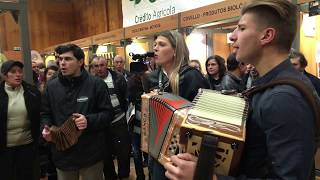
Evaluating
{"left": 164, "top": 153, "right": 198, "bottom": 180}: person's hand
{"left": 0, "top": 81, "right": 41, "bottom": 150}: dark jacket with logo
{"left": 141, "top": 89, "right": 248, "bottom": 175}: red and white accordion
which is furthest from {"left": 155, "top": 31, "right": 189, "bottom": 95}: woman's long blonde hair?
{"left": 0, "top": 81, "right": 41, "bottom": 150}: dark jacket with logo

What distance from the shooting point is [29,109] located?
11.0 feet

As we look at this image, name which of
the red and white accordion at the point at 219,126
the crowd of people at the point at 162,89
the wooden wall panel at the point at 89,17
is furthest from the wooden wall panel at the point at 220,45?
the wooden wall panel at the point at 89,17

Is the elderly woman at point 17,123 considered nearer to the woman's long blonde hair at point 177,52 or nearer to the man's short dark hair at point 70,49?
the man's short dark hair at point 70,49

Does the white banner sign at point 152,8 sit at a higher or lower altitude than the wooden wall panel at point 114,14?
lower

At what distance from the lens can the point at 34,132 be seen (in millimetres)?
3400

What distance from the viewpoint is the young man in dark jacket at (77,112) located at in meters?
2.76

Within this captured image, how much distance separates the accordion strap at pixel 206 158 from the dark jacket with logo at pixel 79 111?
6.12 ft

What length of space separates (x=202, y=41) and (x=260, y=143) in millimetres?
4338

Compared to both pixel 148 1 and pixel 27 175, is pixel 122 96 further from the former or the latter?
pixel 148 1

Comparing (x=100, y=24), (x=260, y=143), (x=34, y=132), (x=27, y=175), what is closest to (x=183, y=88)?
(x=260, y=143)

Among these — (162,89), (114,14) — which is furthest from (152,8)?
(114,14)

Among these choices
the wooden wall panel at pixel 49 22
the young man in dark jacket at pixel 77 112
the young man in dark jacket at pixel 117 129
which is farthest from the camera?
the wooden wall panel at pixel 49 22

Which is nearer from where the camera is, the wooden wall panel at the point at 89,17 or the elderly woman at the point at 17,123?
the elderly woman at the point at 17,123

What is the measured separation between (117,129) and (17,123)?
1195mm
